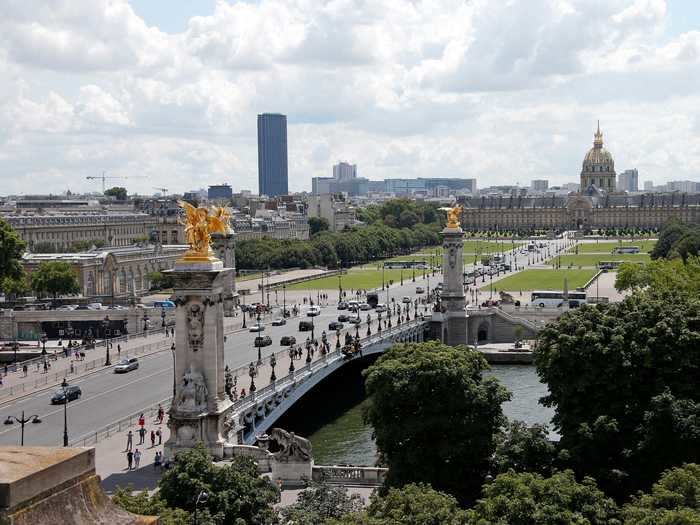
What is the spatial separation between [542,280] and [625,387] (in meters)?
98.2

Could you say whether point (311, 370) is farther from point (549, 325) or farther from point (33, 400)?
point (549, 325)

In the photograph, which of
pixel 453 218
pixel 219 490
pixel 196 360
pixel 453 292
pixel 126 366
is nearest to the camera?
pixel 219 490

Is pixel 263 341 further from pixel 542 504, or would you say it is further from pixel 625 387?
pixel 542 504

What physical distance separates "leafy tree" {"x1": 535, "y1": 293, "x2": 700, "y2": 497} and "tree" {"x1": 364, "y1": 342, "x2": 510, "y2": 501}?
2.54 meters

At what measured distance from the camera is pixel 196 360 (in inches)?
1548

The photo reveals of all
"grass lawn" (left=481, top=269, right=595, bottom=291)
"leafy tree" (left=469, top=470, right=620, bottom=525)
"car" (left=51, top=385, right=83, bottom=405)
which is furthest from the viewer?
"grass lawn" (left=481, top=269, right=595, bottom=291)

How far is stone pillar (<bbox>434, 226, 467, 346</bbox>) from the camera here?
87625mm

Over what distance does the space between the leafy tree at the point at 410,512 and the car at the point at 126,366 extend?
36.8m

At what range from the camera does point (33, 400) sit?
5450cm

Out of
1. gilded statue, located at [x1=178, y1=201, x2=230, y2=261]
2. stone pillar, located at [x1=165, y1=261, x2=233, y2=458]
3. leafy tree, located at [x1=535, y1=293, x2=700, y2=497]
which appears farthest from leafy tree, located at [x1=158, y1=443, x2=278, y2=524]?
gilded statue, located at [x1=178, y1=201, x2=230, y2=261]

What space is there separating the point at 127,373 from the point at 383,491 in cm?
2936

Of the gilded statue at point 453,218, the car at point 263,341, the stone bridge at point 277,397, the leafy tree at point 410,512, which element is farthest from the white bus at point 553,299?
the leafy tree at point 410,512

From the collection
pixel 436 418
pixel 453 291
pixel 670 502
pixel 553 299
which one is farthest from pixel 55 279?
pixel 670 502

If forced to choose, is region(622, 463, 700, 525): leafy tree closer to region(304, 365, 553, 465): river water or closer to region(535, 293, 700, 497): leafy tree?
region(535, 293, 700, 497): leafy tree
